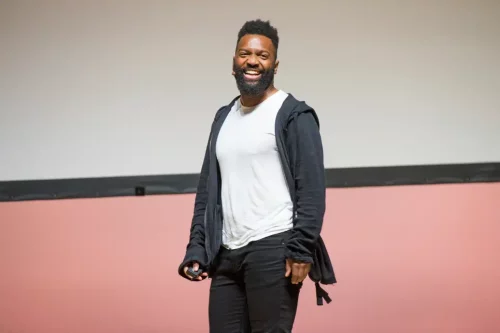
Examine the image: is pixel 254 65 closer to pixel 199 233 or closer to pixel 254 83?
pixel 254 83

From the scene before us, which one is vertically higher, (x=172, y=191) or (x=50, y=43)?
(x=50, y=43)

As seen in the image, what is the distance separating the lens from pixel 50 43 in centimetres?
258

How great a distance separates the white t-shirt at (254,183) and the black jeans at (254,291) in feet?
0.10

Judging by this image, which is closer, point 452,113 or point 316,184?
point 316,184

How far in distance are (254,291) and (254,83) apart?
0.51 metres

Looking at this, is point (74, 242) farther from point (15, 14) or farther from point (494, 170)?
point (494, 170)

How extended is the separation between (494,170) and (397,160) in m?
0.43

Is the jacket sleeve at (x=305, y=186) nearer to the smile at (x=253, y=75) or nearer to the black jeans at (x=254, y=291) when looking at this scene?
the black jeans at (x=254, y=291)

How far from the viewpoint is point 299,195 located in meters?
1.47

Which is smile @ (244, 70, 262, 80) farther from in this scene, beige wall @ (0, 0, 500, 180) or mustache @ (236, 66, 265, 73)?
beige wall @ (0, 0, 500, 180)

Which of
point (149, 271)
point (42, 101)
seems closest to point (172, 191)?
point (149, 271)

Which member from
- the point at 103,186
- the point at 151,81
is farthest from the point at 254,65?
the point at 103,186

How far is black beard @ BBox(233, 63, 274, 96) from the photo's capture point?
5.07 ft

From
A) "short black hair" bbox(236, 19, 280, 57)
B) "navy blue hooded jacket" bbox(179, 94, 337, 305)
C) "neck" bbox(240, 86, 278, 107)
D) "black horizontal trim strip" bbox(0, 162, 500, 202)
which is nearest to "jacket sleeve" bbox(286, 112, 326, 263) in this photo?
"navy blue hooded jacket" bbox(179, 94, 337, 305)
